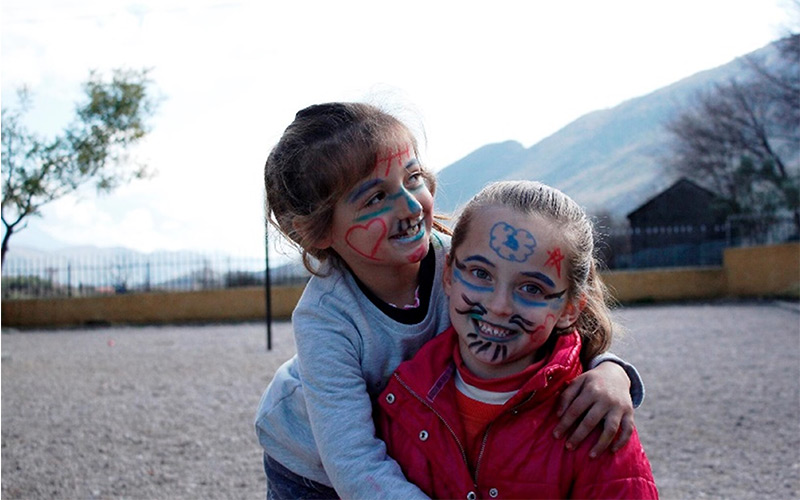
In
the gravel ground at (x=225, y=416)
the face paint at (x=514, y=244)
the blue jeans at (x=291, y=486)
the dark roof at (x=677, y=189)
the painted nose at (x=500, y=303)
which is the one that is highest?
the dark roof at (x=677, y=189)

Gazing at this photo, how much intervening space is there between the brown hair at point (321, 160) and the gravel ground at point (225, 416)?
3.58 ft

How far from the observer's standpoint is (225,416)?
6.94 metres

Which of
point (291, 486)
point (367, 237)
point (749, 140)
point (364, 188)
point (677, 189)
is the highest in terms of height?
point (749, 140)

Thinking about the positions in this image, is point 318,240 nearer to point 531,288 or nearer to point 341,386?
point 341,386

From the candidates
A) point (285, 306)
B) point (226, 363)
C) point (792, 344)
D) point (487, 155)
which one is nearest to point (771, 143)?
point (285, 306)

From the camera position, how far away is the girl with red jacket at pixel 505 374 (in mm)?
1809

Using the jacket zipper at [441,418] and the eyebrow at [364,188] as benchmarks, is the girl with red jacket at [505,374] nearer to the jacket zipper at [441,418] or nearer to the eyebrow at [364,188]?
the jacket zipper at [441,418]

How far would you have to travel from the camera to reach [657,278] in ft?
64.1

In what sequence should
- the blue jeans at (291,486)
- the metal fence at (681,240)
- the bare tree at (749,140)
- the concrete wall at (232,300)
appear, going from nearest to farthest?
the blue jeans at (291,486)
the concrete wall at (232,300)
the metal fence at (681,240)
the bare tree at (749,140)

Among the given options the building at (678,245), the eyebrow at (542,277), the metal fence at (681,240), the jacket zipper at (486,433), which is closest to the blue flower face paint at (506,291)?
the eyebrow at (542,277)

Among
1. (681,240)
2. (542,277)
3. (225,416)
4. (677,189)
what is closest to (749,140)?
(677,189)

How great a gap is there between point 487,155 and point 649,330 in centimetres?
1075

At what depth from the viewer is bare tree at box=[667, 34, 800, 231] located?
26.7 metres

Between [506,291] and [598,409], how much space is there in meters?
0.33
